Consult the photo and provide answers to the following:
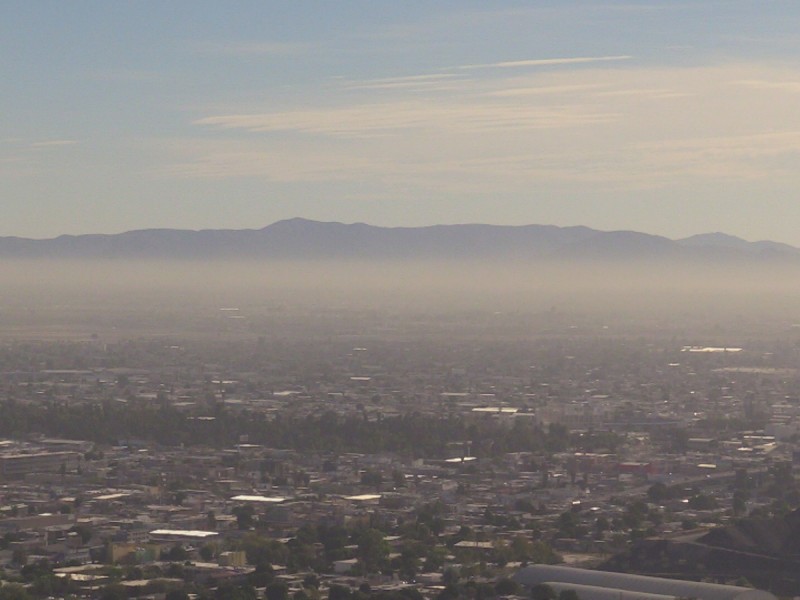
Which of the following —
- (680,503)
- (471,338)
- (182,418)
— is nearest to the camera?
(680,503)

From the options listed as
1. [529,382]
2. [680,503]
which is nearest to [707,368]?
[529,382]

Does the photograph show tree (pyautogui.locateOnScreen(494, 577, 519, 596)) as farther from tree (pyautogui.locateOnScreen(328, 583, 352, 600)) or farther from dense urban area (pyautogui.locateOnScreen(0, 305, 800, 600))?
tree (pyautogui.locateOnScreen(328, 583, 352, 600))

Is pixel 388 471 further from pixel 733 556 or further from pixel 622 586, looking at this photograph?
pixel 622 586

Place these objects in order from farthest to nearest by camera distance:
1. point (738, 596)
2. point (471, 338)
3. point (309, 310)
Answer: point (309, 310) → point (471, 338) → point (738, 596)

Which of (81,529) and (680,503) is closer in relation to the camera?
(81,529)

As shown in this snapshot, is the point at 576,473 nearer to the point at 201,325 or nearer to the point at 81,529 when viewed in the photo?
the point at 81,529

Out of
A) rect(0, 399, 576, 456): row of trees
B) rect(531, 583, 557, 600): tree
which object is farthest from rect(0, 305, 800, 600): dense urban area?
rect(531, 583, 557, 600): tree
